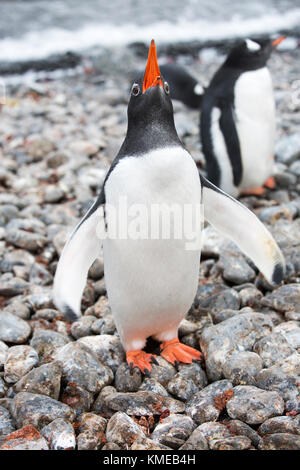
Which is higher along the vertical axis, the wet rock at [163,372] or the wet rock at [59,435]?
the wet rock at [59,435]

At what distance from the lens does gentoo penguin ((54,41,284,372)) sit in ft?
8.43

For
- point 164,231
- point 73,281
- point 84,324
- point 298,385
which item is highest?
point 164,231

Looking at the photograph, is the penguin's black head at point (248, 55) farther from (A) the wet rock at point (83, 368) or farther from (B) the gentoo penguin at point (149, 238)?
(A) the wet rock at point (83, 368)

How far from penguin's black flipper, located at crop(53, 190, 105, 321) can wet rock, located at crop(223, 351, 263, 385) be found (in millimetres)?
777

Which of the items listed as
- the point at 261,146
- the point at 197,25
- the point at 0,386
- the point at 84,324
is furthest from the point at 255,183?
the point at 197,25

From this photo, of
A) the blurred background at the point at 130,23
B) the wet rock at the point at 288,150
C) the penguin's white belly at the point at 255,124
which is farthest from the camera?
the blurred background at the point at 130,23

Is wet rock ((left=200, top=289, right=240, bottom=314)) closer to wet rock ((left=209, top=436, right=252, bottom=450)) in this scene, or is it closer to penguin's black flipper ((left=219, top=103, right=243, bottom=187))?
wet rock ((left=209, top=436, right=252, bottom=450))

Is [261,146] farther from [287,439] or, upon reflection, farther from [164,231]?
[287,439]

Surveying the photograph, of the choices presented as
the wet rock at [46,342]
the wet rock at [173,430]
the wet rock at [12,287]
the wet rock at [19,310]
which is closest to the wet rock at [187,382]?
the wet rock at [173,430]

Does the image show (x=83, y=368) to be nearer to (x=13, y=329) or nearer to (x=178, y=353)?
(x=178, y=353)

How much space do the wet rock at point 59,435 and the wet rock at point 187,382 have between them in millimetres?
598

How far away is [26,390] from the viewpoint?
8.21 ft

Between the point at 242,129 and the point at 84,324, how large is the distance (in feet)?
9.51

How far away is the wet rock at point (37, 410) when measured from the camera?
7.53ft
